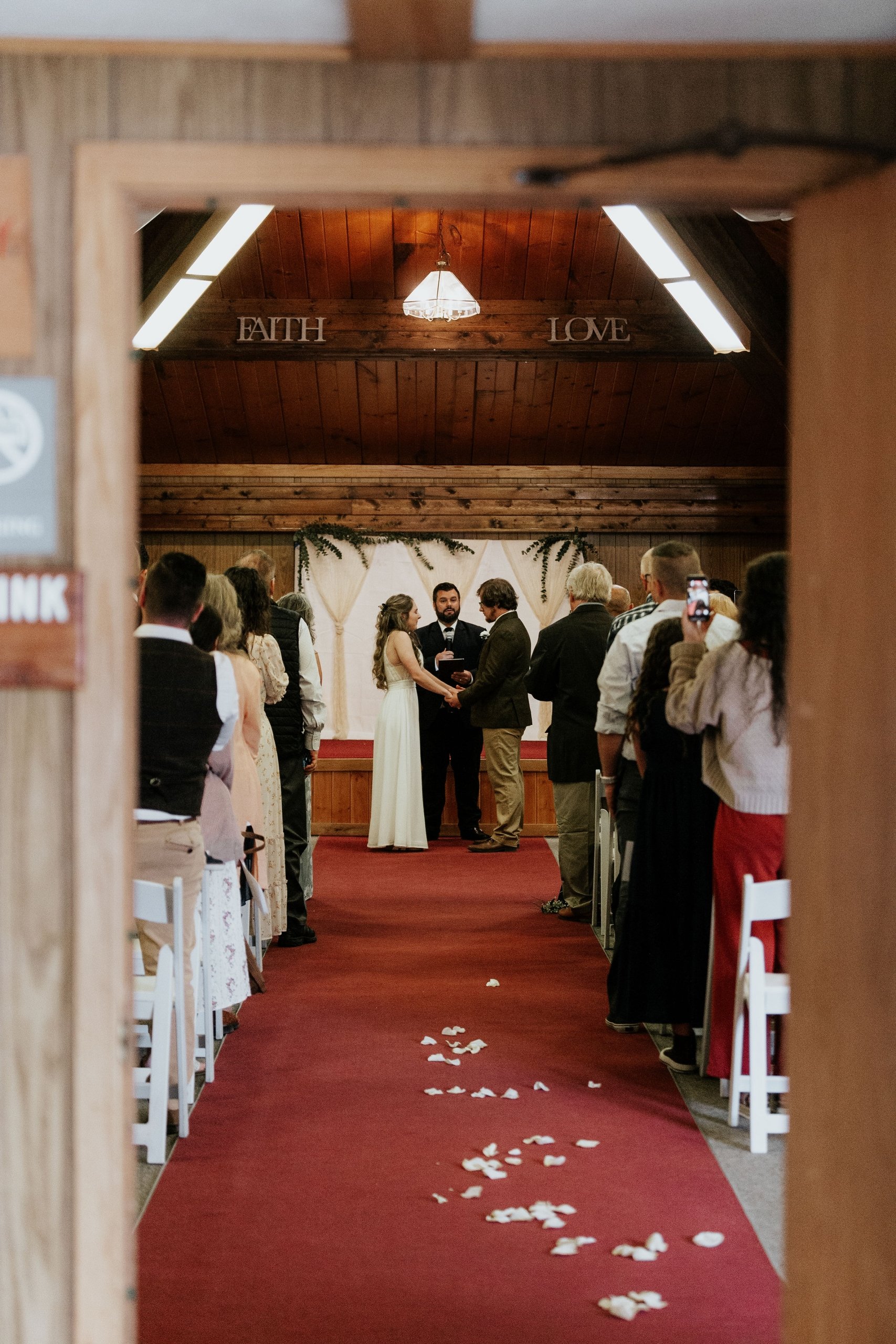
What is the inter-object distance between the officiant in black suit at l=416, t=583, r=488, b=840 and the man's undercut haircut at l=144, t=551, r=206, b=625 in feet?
15.3

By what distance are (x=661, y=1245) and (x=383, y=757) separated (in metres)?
4.78

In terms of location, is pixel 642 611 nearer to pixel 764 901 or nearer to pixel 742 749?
pixel 742 749

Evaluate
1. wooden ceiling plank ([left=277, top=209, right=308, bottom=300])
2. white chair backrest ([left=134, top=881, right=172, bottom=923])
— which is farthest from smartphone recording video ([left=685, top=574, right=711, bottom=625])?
wooden ceiling plank ([left=277, top=209, right=308, bottom=300])

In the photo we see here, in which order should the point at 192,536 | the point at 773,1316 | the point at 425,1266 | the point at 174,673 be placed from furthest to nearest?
the point at 192,536 → the point at 174,673 → the point at 425,1266 → the point at 773,1316

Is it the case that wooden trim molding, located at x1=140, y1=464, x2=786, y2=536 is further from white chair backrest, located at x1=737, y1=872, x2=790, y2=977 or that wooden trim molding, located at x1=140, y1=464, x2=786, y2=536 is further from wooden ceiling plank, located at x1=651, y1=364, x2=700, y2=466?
white chair backrest, located at x1=737, y1=872, x2=790, y2=977

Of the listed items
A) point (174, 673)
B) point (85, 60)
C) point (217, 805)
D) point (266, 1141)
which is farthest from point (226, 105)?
point (266, 1141)

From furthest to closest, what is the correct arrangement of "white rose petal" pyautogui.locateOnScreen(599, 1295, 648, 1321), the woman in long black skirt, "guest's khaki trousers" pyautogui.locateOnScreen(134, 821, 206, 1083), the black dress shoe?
1. the black dress shoe
2. the woman in long black skirt
3. "guest's khaki trousers" pyautogui.locateOnScreen(134, 821, 206, 1083)
4. "white rose petal" pyautogui.locateOnScreen(599, 1295, 648, 1321)

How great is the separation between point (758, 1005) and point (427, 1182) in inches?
37.0

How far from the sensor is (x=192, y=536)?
10.6 meters

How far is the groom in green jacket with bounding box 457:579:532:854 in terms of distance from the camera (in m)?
7.24

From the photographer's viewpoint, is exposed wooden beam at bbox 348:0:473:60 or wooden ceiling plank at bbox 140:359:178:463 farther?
wooden ceiling plank at bbox 140:359:178:463

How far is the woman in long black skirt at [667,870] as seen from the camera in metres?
3.70

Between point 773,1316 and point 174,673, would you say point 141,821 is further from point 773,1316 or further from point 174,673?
point 773,1316

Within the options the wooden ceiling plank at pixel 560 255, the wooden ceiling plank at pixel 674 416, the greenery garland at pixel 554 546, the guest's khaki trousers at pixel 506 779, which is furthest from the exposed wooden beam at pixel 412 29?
the greenery garland at pixel 554 546
